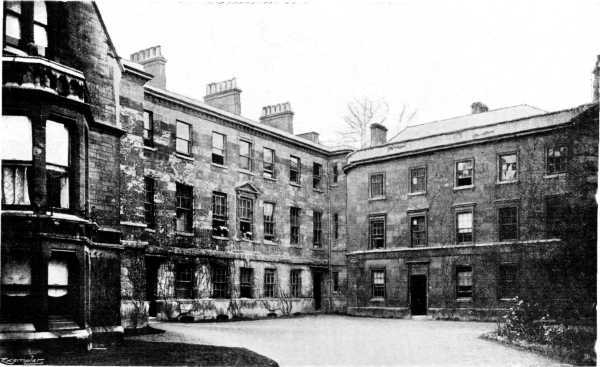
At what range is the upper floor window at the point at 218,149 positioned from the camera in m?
22.5

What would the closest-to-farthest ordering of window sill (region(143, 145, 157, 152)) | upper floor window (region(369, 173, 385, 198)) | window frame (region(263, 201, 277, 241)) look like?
window sill (region(143, 145, 157, 152)), upper floor window (region(369, 173, 385, 198)), window frame (region(263, 201, 277, 241))

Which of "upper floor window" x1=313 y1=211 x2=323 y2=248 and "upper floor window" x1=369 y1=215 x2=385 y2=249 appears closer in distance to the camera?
"upper floor window" x1=369 y1=215 x2=385 y2=249

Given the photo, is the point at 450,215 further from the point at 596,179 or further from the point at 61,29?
the point at 61,29

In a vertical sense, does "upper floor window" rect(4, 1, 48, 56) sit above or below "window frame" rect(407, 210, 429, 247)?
above

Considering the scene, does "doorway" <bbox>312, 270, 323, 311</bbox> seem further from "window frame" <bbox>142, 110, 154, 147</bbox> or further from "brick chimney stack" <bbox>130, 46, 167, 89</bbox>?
"brick chimney stack" <bbox>130, 46, 167, 89</bbox>

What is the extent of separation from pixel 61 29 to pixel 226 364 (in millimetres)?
6121

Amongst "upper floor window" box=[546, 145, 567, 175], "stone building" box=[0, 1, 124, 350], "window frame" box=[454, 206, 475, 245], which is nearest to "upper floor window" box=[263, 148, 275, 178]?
"window frame" box=[454, 206, 475, 245]

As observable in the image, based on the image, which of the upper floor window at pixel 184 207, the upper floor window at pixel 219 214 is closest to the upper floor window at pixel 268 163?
the upper floor window at pixel 219 214

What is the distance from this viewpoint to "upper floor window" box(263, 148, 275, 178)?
24672mm

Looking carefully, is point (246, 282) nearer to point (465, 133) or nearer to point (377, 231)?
point (377, 231)

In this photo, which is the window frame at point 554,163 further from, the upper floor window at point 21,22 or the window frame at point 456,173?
the upper floor window at point 21,22

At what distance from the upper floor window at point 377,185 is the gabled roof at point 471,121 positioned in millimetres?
5702

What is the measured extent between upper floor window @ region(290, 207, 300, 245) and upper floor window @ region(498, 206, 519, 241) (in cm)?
1114

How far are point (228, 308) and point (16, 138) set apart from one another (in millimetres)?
13437
